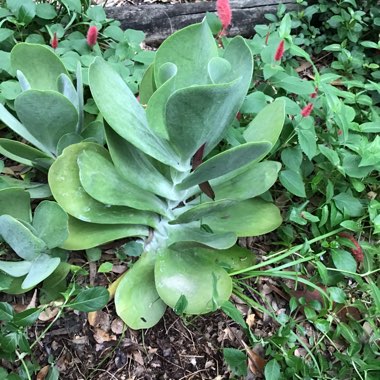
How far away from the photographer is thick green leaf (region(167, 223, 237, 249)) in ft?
4.02

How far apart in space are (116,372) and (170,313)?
0.20 m

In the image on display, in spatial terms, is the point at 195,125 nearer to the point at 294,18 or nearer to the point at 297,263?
the point at 297,263

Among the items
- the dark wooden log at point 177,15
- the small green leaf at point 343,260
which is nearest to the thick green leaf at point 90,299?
the small green leaf at point 343,260

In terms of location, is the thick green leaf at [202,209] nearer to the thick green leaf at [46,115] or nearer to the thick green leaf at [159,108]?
the thick green leaf at [159,108]

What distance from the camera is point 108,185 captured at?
51.1 inches

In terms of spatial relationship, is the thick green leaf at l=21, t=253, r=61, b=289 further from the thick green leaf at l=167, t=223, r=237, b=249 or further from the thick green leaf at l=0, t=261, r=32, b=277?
the thick green leaf at l=167, t=223, r=237, b=249

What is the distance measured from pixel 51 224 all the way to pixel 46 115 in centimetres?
26

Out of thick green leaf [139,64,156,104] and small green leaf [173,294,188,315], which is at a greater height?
thick green leaf [139,64,156,104]

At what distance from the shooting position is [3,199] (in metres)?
1.25

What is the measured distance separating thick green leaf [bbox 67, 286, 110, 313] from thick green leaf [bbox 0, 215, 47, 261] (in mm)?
151

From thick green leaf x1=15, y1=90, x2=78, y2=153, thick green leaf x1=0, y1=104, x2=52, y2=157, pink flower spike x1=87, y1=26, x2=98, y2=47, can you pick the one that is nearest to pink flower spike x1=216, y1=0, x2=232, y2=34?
pink flower spike x1=87, y1=26, x2=98, y2=47

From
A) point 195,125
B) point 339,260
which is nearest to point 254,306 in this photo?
point 339,260

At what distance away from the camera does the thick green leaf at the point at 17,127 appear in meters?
1.31

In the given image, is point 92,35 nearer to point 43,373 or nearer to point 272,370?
point 43,373
